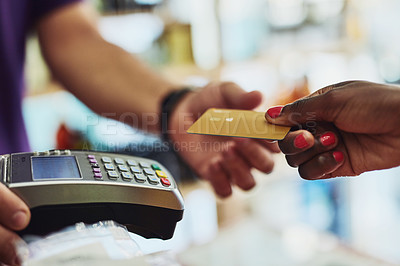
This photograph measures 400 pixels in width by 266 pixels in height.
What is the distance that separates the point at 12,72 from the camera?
78cm

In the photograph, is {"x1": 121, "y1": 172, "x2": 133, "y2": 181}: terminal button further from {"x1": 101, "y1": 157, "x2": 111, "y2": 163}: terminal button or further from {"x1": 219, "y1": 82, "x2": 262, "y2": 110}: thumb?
{"x1": 219, "y1": 82, "x2": 262, "y2": 110}: thumb

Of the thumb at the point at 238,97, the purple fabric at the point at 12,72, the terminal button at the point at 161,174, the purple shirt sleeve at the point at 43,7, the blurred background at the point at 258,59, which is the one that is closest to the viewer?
the terminal button at the point at 161,174

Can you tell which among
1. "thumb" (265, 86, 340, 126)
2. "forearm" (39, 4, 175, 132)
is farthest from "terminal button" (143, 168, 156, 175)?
"forearm" (39, 4, 175, 132)

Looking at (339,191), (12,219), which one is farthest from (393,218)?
(12,219)

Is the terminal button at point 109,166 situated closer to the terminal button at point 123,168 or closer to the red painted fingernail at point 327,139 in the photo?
the terminal button at point 123,168

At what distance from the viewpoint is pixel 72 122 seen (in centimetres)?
141

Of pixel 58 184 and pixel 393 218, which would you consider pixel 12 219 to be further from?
pixel 393 218

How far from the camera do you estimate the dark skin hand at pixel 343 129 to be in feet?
1.21

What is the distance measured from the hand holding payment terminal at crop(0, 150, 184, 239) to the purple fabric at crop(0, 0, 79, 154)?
1.08 ft

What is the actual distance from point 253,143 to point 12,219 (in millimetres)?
287

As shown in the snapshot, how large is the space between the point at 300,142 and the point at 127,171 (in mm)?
156

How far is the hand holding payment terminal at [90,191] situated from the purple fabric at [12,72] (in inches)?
13.0

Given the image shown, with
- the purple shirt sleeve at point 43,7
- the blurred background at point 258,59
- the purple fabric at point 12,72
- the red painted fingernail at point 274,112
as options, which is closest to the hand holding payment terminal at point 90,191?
the red painted fingernail at point 274,112

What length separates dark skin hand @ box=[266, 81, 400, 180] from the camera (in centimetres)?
37
